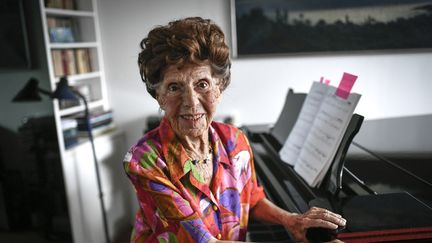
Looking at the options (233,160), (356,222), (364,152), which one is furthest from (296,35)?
(356,222)

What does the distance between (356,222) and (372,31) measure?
2266 mm

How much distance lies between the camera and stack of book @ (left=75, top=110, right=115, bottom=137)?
2.66 m

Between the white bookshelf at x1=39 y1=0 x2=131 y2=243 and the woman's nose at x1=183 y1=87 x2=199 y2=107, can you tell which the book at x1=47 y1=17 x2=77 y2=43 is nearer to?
the white bookshelf at x1=39 y1=0 x2=131 y2=243

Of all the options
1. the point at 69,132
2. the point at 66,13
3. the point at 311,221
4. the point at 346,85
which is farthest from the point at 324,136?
the point at 66,13

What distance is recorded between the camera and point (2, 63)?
6.98ft

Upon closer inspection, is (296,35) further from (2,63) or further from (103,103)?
(2,63)

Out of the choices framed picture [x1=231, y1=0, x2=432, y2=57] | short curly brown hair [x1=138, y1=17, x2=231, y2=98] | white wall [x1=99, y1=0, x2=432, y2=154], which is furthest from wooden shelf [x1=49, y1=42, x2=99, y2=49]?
short curly brown hair [x1=138, y1=17, x2=231, y2=98]

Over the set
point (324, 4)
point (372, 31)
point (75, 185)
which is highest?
point (324, 4)

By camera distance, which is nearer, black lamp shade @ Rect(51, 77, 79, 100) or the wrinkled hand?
the wrinkled hand

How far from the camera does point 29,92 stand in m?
2.16

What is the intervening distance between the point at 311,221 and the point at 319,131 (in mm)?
412

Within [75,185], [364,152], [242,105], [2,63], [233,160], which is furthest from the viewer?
[242,105]

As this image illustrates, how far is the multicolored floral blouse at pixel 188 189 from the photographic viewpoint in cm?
86

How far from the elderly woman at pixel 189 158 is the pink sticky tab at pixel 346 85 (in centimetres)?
38
